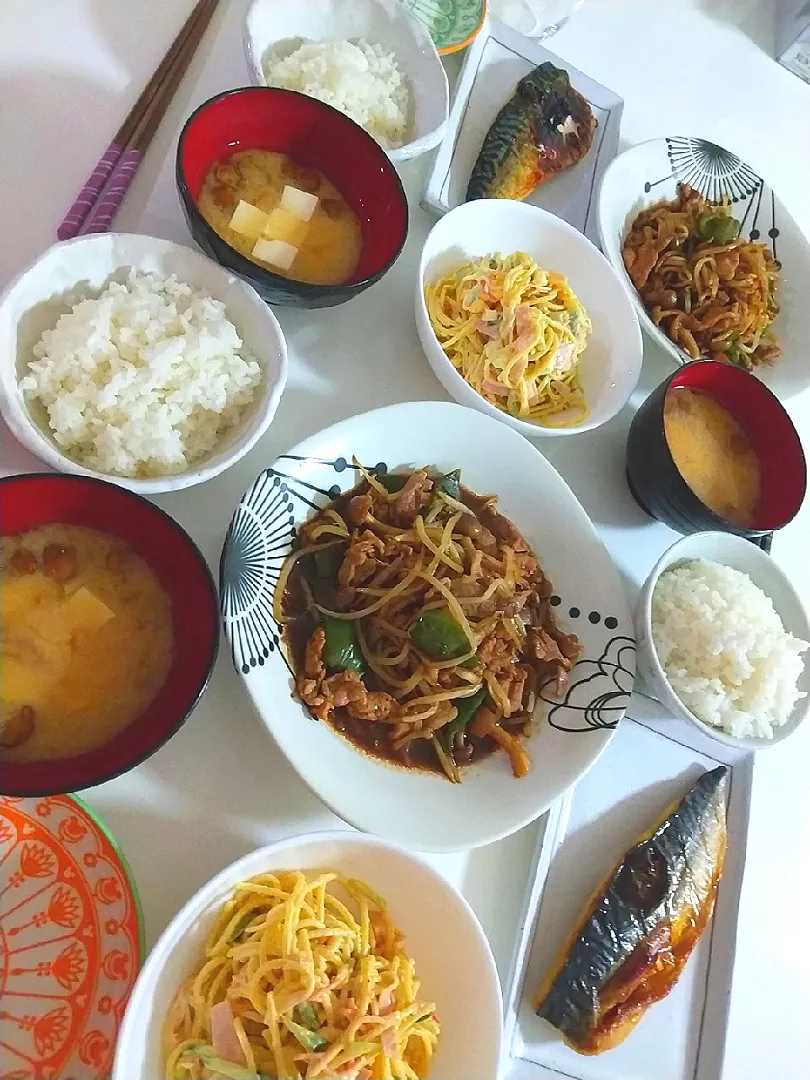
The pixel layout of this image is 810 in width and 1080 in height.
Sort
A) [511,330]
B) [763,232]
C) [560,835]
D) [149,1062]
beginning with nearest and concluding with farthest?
[149,1062], [560,835], [511,330], [763,232]

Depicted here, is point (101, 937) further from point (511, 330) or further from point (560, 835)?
point (511, 330)

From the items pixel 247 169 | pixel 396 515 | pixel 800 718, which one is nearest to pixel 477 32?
pixel 247 169

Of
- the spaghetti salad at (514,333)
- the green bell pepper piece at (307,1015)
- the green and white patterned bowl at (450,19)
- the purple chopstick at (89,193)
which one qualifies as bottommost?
the green bell pepper piece at (307,1015)

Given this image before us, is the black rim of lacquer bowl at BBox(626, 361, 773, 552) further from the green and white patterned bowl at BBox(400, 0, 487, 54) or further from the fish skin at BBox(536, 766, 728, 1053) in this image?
the green and white patterned bowl at BBox(400, 0, 487, 54)

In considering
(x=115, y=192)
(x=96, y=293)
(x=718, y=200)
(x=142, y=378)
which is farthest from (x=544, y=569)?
(x=718, y=200)

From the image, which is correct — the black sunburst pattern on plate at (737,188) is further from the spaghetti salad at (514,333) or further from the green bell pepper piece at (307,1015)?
the green bell pepper piece at (307,1015)

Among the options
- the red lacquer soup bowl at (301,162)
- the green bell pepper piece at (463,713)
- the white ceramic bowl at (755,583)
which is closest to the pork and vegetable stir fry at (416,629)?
the green bell pepper piece at (463,713)
